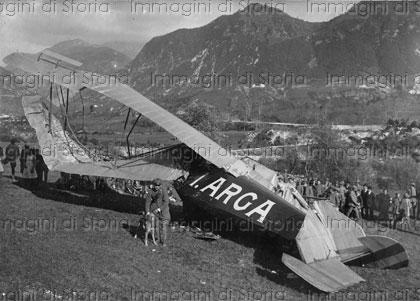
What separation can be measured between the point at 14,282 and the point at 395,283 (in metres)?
9.46

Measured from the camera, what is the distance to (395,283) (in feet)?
41.2

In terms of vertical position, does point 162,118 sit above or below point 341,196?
above

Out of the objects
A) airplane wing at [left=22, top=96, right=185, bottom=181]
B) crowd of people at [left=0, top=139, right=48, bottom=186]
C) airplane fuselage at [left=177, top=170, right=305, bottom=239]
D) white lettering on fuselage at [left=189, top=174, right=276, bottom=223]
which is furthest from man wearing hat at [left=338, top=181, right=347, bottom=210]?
crowd of people at [left=0, top=139, right=48, bottom=186]

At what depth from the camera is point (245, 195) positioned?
13047 mm

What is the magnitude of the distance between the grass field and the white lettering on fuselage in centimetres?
123

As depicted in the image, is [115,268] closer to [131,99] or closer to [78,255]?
[78,255]

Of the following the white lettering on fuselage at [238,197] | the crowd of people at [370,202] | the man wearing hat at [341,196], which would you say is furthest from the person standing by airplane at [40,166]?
the man wearing hat at [341,196]

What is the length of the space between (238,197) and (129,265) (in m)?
3.67

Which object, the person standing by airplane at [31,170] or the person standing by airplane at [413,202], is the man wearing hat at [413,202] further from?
the person standing by airplane at [31,170]

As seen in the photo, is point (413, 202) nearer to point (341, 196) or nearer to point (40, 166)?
point (341, 196)

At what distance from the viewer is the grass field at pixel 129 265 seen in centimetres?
949

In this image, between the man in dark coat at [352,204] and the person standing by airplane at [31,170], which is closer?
the person standing by airplane at [31,170]

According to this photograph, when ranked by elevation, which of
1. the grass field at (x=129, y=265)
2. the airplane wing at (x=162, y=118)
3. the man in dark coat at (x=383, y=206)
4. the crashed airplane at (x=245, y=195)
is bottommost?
the man in dark coat at (x=383, y=206)

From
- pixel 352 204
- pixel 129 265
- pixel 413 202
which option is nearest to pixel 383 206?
pixel 413 202
